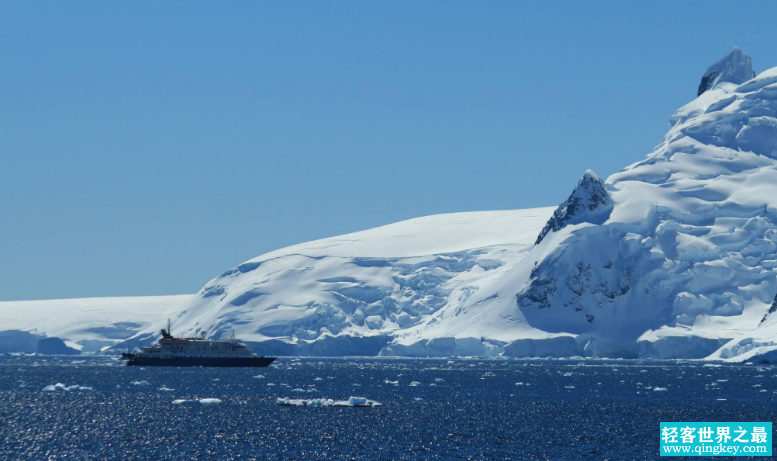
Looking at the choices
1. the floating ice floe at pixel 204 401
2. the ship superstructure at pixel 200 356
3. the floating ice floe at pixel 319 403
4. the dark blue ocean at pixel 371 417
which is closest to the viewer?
the dark blue ocean at pixel 371 417

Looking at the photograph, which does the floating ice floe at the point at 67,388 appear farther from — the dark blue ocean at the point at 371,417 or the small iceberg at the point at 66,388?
the dark blue ocean at the point at 371,417

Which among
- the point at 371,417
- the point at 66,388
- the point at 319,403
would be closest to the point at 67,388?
the point at 66,388

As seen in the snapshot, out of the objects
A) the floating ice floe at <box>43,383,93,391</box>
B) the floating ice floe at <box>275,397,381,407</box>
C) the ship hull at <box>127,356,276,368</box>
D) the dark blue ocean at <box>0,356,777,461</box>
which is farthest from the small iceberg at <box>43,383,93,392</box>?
the ship hull at <box>127,356,276,368</box>

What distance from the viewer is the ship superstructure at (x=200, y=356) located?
15912cm

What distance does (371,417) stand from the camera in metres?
74.1

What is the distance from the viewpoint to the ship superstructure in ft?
522

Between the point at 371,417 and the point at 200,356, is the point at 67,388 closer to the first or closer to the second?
the point at 371,417

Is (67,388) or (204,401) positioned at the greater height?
(67,388)

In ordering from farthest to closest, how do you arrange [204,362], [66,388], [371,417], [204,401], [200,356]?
[200,356] → [204,362] → [66,388] → [204,401] → [371,417]

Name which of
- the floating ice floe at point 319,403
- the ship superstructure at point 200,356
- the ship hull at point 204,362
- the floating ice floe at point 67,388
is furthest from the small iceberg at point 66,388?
the ship superstructure at point 200,356

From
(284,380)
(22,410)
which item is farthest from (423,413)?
(284,380)

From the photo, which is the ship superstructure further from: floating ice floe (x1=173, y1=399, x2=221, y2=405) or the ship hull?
floating ice floe (x1=173, y1=399, x2=221, y2=405)

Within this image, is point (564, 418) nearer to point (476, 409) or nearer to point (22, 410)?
point (476, 409)

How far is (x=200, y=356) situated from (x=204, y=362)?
1295mm
